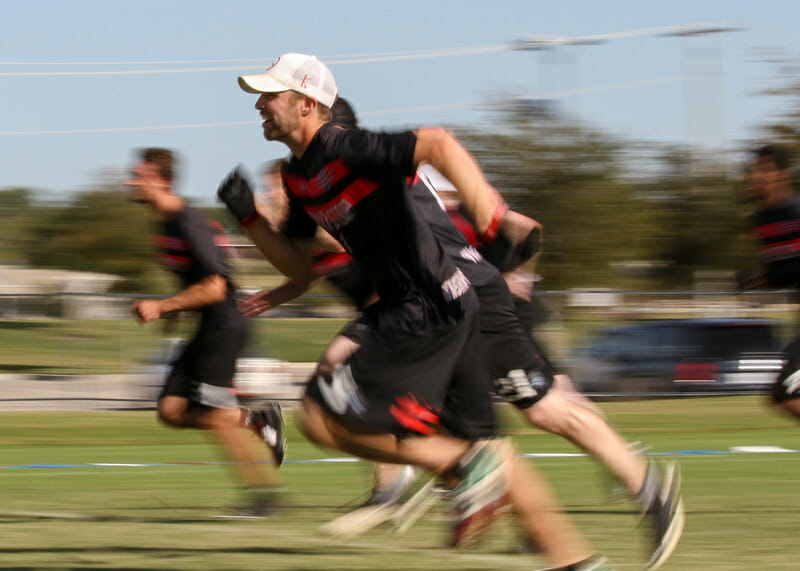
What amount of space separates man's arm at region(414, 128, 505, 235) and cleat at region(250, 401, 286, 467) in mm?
2932

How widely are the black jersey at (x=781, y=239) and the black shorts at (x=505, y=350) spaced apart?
7.49 feet

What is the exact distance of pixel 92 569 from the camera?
4457mm

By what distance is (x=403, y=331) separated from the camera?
383 centimetres

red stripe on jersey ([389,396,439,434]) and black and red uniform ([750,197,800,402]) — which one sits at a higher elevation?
red stripe on jersey ([389,396,439,434])

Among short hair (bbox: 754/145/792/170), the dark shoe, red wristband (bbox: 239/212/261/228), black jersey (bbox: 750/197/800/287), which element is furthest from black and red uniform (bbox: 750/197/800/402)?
red wristband (bbox: 239/212/261/228)

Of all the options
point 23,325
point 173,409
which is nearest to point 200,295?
point 173,409

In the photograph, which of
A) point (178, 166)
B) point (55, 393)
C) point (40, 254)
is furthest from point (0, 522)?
point (40, 254)

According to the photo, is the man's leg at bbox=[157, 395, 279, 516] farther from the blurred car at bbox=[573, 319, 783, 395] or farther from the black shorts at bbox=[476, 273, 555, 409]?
the blurred car at bbox=[573, 319, 783, 395]

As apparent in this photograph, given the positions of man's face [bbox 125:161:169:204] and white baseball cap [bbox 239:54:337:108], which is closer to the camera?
white baseball cap [bbox 239:54:337:108]

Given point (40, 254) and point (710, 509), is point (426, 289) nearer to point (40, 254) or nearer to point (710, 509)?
point (710, 509)

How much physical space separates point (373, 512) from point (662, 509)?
1.53 meters

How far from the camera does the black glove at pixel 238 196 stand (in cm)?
466

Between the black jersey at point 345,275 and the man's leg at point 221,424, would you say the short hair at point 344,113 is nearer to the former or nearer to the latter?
the black jersey at point 345,275

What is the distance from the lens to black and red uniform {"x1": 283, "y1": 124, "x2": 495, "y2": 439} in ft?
12.3
